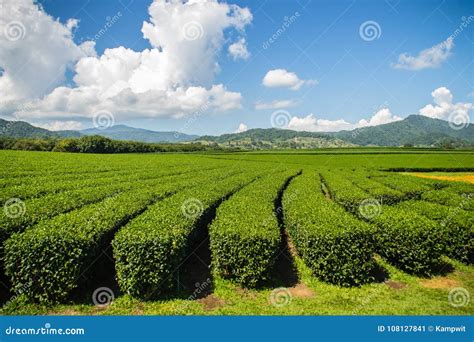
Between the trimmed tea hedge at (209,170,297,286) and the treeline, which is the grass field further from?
the treeline

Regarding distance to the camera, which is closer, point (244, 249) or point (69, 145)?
point (244, 249)

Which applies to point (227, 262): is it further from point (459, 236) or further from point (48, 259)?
point (459, 236)

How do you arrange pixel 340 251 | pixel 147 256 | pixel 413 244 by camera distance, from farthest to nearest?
pixel 413 244, pixel 340 251, pixel 147 256

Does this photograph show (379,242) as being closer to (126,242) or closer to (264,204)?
(264,204)

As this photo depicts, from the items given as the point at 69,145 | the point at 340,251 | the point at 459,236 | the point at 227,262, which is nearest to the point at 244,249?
the point at 227,262

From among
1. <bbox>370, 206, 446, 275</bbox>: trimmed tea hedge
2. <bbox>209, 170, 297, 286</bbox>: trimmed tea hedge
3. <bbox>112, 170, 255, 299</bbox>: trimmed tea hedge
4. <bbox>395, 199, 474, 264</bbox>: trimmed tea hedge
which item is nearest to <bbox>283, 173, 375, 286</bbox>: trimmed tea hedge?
<bbox>209, 170, 297, 286</bbox>: trimmed tea hedge

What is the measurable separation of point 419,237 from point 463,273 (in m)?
2.66

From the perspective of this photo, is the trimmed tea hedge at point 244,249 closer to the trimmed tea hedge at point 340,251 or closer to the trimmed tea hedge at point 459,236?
the trimmed tea hedge at point 340,251

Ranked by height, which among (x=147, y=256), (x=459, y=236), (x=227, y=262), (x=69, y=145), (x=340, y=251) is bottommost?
(x=459, y=236)

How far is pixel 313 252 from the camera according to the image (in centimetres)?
1126

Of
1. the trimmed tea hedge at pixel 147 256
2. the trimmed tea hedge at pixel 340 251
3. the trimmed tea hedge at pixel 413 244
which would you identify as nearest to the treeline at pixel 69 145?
the trimmed tea hedge at pixel 147 256

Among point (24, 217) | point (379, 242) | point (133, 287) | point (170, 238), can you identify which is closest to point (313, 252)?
point (379, 242)

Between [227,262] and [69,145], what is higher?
[69,145]

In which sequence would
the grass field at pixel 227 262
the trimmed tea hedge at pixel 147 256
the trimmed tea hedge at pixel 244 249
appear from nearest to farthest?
the grass field at pixel 227 262 → the trimmed tea hedge at pixel 147 256 → the trimmed tea hedge at pixel 244 249
